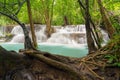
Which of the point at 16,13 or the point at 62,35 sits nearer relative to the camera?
the point at 16,13

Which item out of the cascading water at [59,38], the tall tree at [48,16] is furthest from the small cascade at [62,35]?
the tall tree at [48,16]

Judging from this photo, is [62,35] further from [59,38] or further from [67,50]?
[67,50]

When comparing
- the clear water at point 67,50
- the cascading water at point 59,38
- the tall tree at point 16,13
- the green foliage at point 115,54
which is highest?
the tall tree at point 16,13

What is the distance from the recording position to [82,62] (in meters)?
5.23

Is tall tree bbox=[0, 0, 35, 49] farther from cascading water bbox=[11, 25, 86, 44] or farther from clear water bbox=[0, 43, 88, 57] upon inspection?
cascading water bbox=[11, 25, 86, 44]

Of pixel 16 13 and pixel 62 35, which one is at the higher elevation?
pixel 16 13

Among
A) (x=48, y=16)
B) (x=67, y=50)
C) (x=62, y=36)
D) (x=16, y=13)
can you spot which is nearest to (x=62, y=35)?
(x=62, y=36)

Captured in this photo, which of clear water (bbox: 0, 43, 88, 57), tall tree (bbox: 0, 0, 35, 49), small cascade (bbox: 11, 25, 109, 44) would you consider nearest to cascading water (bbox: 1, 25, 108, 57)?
small cascade (bbox: 11, 25, 109, 44)

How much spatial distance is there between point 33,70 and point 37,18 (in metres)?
30.5

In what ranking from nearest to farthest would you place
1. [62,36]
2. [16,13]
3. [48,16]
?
[16,13] < [62,36] < [48,16]

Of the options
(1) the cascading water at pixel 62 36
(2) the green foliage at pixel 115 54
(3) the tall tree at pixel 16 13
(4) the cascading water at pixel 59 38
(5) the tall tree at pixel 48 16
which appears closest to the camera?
(2) the green foliage at pixel 115 54

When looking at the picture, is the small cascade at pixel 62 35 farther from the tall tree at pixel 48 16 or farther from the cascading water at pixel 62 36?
the tall tree at pixel 48 16

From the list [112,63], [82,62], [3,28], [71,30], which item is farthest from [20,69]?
[3,28]

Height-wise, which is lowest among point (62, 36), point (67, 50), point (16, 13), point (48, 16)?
point (67, 50)
